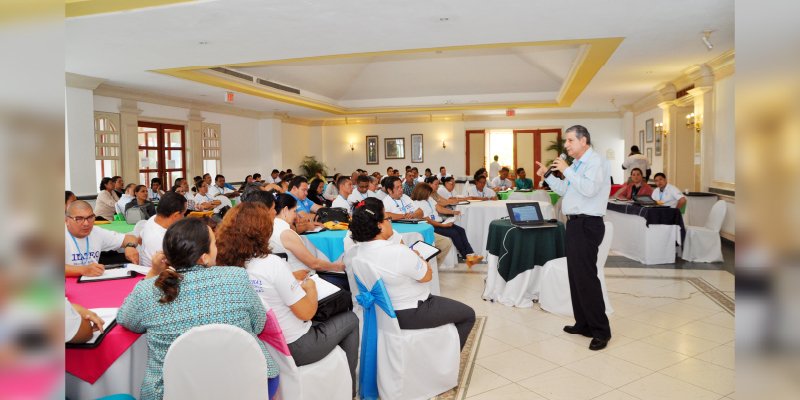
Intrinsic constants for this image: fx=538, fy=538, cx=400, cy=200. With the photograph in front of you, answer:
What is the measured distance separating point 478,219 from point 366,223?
459 cm

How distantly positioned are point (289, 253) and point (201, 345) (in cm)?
230

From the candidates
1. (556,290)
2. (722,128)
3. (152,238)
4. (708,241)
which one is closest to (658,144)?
(722,128)

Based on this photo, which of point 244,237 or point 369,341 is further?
point 369,341

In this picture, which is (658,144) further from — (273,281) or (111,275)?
(111,275)

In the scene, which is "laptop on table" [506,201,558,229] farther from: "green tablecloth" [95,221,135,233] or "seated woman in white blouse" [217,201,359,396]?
"green tablecloth" [95,221,135,233]

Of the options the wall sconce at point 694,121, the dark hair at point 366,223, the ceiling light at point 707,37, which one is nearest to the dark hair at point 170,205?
the dark hair at point 366,223

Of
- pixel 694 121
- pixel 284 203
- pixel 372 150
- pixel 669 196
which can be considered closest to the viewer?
pixel 284 203

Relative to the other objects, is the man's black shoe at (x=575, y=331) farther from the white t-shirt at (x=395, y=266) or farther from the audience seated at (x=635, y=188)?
the audience seated at (x=635, y=188)

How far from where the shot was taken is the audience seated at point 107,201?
312 inches

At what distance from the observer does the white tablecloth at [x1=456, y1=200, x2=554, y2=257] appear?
7.45 meters

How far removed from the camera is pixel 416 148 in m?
17.3

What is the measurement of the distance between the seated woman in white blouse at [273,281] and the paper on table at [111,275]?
813 mm

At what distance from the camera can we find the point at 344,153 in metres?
18.0

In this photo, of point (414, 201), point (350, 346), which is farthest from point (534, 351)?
point (414, 201)
